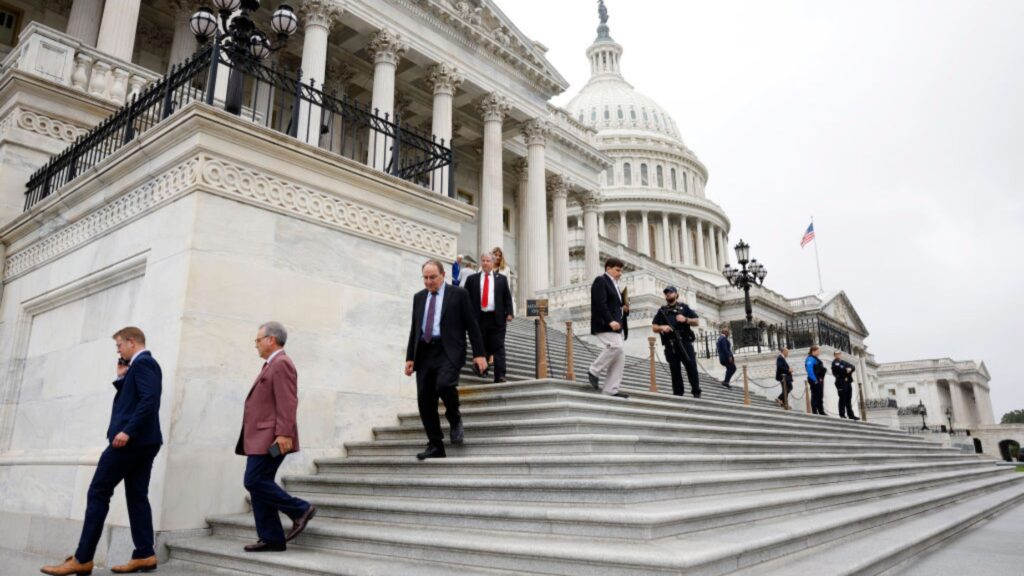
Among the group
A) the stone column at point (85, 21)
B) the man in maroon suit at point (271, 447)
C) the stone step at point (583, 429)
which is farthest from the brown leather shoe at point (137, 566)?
the stone column at point (85, 21)

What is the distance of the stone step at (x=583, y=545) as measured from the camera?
3797 millimetres

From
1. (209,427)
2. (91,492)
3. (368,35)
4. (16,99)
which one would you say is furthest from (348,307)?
(368,35)

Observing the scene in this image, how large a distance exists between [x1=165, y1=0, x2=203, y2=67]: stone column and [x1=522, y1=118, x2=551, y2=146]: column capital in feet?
48.6

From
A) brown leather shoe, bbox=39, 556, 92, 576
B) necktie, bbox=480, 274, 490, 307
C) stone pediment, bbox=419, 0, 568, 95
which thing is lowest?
brown leather shoe, bbox=39, 556, 92, 576

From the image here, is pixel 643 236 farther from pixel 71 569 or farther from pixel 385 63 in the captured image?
pixel 71 569

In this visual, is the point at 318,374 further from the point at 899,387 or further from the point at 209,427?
the point at 899,387

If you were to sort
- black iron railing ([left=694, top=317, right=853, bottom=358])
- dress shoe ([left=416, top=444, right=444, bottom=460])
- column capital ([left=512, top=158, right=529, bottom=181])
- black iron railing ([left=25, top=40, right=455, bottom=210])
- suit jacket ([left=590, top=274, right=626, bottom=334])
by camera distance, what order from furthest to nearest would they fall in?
column capital ([left=512, top=158, right=529, bottom=181]), black iron railing ([left=694, top=317, right=853, bottom=358]), suit jacket ([left=590, top=274, right=626, bottom=334]), black iron railing ([left=25, top=40, right=455, bottom=210]), dress shoe ([left=416, top=444, right=444, bottom=460])

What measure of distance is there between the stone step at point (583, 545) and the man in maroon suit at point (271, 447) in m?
0.31

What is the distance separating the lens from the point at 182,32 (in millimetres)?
21750

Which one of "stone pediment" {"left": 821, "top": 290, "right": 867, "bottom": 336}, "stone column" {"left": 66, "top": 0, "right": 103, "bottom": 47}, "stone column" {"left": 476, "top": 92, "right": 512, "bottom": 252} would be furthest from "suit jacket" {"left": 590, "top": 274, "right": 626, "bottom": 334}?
"stone pediment" {"left": 821, "top": 290, "right": 867, "bottom": 336}

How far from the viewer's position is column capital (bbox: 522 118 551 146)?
102 feet

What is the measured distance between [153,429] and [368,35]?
23.0 metres

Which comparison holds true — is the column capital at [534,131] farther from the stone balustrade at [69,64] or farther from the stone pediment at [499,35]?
the stone balustrade at [69,64]

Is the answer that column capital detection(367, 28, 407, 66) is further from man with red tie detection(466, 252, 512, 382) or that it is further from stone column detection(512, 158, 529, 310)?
man with red tie detection(466, 252, 512, 382)
